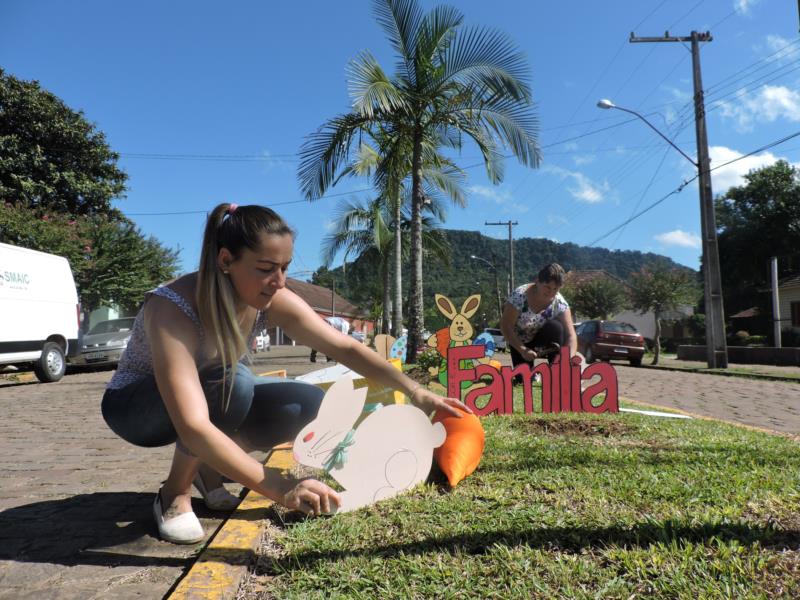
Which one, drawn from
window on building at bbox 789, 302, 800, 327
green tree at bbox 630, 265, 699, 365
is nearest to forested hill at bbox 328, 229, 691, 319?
window on building at bbox 789, 302, 800, 327

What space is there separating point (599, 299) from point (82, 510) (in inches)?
1448

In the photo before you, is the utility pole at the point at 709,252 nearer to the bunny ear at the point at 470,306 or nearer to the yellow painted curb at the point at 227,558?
the bunny ear at the point at 470,306

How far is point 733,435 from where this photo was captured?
3.99 m

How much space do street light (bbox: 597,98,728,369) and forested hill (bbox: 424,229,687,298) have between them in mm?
37927

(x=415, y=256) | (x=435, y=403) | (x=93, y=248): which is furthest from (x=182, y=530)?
(x=93, y=248)

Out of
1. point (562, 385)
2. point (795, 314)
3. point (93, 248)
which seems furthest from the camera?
point (795, 314)

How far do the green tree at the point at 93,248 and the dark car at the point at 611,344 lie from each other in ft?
52.6

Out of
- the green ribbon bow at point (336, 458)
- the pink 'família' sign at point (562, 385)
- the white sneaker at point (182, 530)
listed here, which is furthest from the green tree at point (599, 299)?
the white sneaker at point (182, 530)

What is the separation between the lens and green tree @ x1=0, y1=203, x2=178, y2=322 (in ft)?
59.5

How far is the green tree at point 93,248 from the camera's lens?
Result: 1812 centimetres

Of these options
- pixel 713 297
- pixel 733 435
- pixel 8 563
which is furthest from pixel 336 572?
pixel 713 297

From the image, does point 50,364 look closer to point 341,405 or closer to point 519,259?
point 341,405

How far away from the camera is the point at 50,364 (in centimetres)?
1084

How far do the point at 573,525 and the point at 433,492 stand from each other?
2.31ft
